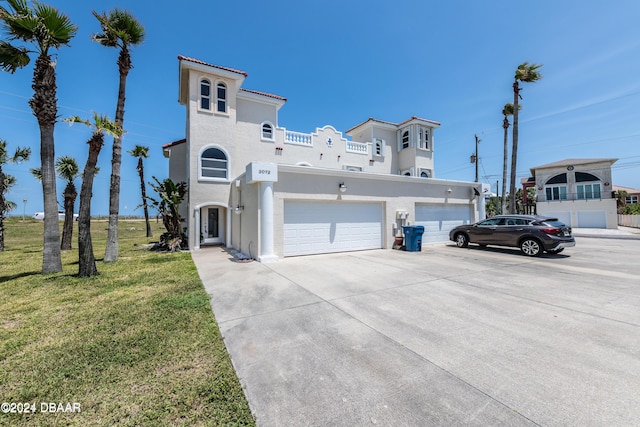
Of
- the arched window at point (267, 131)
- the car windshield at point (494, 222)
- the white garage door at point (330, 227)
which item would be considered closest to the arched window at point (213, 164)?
the arched window at point (267, 131)

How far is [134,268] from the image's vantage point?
824 cm

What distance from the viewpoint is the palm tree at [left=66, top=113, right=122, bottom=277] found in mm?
7020

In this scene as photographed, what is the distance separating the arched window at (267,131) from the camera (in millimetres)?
15695

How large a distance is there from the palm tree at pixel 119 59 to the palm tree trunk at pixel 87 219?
2.90 meters

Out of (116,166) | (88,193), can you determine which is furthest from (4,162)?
(88,193)

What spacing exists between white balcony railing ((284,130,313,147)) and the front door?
6.06 metres

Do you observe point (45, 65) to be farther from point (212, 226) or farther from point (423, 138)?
point (423, 138)

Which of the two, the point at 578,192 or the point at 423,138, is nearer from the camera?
the point at 423,138

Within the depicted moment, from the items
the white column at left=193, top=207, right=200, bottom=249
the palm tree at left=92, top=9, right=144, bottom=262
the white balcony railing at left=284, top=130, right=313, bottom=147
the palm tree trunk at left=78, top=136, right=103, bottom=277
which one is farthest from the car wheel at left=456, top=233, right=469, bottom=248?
the palm tree at left=92, top=9, right=144, bottom=262

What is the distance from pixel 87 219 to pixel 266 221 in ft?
16.3

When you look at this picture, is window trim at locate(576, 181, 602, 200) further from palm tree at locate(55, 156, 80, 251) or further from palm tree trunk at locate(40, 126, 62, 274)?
palm tree at locate(55, 156, 80, 251)

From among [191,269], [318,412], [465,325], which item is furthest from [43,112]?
[465,325]

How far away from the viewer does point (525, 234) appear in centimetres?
996

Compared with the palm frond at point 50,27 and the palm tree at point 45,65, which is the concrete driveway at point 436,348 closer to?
the palm tree at point 45,65
